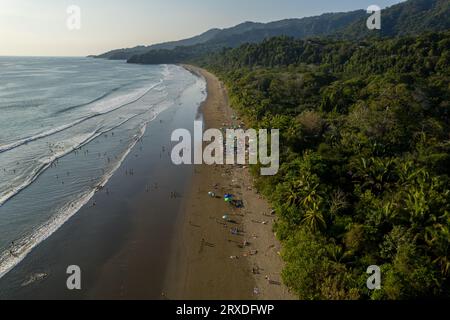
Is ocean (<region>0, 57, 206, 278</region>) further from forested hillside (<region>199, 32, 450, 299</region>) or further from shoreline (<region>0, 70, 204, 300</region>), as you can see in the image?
forested hillside (<region>199, 32, 450, 299</region>)

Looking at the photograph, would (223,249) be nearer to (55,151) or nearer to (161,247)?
(161,247)

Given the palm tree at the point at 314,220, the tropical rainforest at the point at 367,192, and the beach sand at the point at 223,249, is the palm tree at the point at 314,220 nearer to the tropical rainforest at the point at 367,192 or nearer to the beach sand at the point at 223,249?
the tropical rainforest at the point at 367,192

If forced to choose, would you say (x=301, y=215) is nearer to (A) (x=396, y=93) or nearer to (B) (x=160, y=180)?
(B) (x=160, y=180)

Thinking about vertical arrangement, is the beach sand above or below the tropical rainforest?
below

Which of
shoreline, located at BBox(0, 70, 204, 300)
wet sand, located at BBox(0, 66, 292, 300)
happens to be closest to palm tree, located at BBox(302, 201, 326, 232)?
wet sand, located at BBox(0, 66, 292, 300)

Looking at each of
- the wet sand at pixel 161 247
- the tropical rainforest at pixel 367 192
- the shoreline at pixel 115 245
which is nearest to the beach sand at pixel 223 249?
the wet sand at pixel 161 247

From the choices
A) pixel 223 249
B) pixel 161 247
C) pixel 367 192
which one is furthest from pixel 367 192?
pixel 161 247
